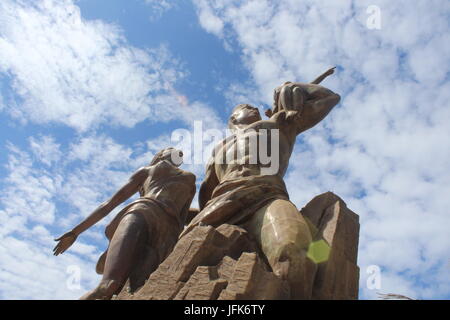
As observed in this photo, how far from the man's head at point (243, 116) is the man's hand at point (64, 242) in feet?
8.64

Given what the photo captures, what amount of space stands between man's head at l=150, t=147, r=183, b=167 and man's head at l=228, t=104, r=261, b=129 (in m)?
0.87

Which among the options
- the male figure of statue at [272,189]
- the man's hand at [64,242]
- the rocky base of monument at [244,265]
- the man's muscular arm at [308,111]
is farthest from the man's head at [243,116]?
the man's hand at [64,242]

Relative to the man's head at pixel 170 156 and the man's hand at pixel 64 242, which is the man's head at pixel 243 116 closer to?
the man's head at pixel 170 156

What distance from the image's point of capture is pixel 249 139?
18.5ft

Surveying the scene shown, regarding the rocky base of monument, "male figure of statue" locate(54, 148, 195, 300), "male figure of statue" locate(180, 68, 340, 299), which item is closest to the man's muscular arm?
"male figure of statue" locate(180, 68, 340, 299)

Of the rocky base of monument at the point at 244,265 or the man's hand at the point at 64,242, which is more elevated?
the man's hand at the point at 64,242

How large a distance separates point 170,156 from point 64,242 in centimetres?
177

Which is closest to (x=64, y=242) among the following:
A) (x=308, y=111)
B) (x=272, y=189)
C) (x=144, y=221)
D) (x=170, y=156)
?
(x=144, y=221)

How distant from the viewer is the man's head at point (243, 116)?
21.6ft
